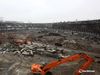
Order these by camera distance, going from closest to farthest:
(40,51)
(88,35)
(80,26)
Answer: (40,51), (88,35), (80,26)

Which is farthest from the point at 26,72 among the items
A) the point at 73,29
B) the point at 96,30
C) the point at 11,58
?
the point at 73,29

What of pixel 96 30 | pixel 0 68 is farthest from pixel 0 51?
pixel 96 30

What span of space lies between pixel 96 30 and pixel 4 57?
3097 cm

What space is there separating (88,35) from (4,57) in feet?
109

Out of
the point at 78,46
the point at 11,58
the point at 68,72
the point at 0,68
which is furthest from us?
the point at 78,46

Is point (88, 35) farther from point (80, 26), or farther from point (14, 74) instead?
point (14, 74)

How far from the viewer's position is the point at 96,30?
49812mm

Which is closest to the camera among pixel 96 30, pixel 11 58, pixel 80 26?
pixel 11 58

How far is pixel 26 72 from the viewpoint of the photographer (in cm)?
1641

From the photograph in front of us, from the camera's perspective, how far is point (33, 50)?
26.1 meters

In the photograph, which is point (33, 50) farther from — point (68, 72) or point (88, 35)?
point (88, 35)

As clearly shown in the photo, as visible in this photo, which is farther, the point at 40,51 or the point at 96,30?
the point at 96,30

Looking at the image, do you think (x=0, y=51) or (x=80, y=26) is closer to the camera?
(x=0, y=51)

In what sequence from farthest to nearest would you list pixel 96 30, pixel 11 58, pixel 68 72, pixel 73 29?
1. pixel 73 29
2. pixel 96 30
3. pixel 11 58
4. pixel 68 72
